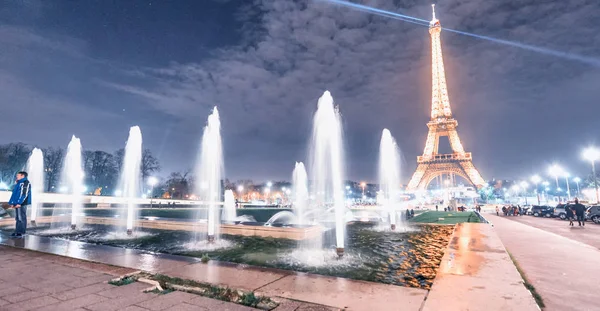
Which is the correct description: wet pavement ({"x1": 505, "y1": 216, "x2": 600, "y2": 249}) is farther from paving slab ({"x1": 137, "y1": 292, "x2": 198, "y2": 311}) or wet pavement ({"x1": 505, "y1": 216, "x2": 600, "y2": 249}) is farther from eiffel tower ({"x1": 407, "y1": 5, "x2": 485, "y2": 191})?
eiffel tower ({"x1": 407, "y1": 5, "x2": 485, "y2": 191})

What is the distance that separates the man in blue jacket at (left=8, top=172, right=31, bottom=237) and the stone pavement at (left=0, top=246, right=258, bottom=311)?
182 inches

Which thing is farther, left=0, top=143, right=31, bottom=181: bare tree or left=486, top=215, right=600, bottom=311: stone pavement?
left=0, top=143, right=31, bottom=181: bare tree

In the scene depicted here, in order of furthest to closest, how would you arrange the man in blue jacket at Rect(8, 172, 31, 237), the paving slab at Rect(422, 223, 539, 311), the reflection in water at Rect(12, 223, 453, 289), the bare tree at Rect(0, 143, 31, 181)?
1. the bare tree at Rect(0, 143, 31, 181)
2. the man in blue jacket at Rect(8, 172, 31, 237)
3. the reflection in water at Rect(12, 223, 453, 289)
4. the paving slab at Rect(422, 223, 539, 311)

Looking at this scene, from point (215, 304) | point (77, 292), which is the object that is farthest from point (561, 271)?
point (77, 292)

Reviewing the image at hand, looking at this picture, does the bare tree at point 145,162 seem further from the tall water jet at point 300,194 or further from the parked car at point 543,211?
the parked car at point 543,211

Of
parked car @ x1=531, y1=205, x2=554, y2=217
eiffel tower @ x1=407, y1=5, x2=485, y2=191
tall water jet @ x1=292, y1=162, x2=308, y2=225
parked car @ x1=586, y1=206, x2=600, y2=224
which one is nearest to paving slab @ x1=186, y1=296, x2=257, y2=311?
tall water jet @ x1=292, y1=162, x2=308, y2=225

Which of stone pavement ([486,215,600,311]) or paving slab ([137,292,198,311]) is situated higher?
paving slab ([137,292,198,311])

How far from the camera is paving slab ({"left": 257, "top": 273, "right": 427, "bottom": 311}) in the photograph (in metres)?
3.84

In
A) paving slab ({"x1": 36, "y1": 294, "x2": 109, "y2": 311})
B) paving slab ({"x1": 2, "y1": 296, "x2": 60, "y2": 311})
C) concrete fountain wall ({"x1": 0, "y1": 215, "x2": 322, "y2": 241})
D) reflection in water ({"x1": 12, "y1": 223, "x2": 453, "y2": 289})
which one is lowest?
reflection in water ({"x1": 12, "y1": 223, "x2": 453, "y2": 289})

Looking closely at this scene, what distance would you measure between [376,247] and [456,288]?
600cm

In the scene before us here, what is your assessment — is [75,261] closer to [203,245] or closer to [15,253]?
[15,253]

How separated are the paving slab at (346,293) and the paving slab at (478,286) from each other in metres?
0.32

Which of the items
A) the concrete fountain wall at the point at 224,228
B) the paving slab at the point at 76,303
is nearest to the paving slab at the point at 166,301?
the paving slab at the point at 76,303

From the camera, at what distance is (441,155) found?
260ft
